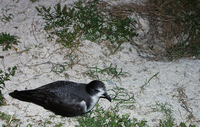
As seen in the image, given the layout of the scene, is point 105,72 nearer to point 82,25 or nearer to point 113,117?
point 113,117

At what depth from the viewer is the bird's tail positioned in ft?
10.4

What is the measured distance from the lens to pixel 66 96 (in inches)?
121

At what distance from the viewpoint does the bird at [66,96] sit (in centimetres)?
306

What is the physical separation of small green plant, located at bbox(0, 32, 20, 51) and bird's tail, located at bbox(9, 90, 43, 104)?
1.28 meters

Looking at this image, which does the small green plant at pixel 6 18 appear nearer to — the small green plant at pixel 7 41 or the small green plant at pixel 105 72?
the small green plant at pixel 7 41

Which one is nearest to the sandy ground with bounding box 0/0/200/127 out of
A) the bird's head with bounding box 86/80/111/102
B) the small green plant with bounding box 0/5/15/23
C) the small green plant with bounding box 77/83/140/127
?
the small green plant with bounding box 0/5/15/23

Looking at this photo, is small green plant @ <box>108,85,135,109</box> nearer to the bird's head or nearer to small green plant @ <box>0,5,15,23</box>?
the bird's head

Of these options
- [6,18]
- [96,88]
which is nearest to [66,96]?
[96,88]

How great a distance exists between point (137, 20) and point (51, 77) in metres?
2.83

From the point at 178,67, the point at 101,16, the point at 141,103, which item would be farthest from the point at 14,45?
the point at 178,67

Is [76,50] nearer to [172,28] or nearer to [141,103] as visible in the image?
[141,103]

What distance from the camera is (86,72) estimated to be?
4.11 metres

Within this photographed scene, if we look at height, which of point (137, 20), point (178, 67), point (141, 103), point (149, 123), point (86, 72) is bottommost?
point (149, 123)

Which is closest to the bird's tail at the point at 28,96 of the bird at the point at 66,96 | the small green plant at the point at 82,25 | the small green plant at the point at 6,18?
the bird at the point at 66,96
